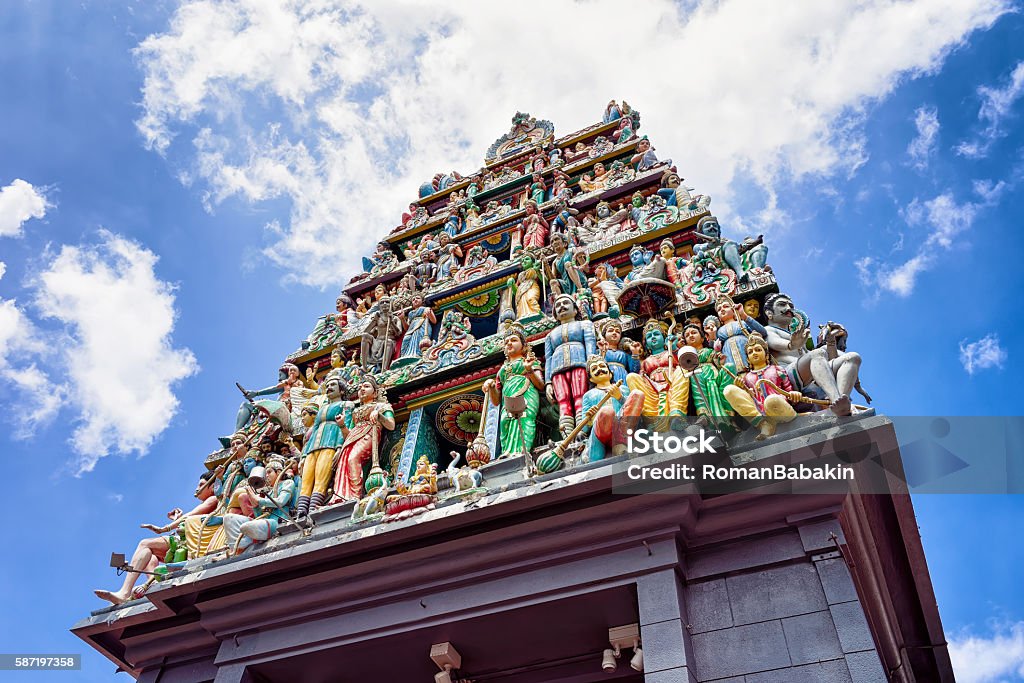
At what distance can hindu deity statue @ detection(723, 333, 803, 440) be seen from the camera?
8.82 metres

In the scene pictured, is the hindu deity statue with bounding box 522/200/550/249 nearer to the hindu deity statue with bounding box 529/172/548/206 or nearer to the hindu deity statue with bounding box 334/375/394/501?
the hindu deity statue with bounding box 529/172/548/206

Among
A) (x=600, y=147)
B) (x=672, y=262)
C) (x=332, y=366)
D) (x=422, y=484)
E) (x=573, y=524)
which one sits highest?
(x=600, y=147)

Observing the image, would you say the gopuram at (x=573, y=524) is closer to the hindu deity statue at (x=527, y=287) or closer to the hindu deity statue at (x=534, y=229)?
the hindu deity statue at (x=527, y=287)

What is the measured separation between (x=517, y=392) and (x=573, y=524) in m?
3.64

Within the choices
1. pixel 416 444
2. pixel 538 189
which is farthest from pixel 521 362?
pixel 538 189

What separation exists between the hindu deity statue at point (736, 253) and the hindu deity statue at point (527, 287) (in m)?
2.99

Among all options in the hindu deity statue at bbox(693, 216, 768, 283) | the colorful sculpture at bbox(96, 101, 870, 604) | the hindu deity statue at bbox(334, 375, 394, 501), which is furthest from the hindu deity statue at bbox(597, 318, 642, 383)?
the hindu deity statue at bbox(334, 375, 394, 501)

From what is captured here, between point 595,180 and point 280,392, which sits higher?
point 595,180

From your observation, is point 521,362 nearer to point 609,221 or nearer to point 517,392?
point 517,392

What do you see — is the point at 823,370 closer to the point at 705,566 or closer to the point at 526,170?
the point at 705,566

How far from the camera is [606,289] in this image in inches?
556

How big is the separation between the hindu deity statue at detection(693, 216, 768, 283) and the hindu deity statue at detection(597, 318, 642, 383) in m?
2.09

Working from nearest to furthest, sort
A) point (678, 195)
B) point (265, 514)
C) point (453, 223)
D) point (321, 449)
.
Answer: point (265, 514), point (321, 449), point (678, 195), point (453, 223)

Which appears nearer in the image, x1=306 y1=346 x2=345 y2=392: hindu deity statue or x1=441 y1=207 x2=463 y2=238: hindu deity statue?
x1=306 y1=346 x2=345 y2=392: hindu deity statue
